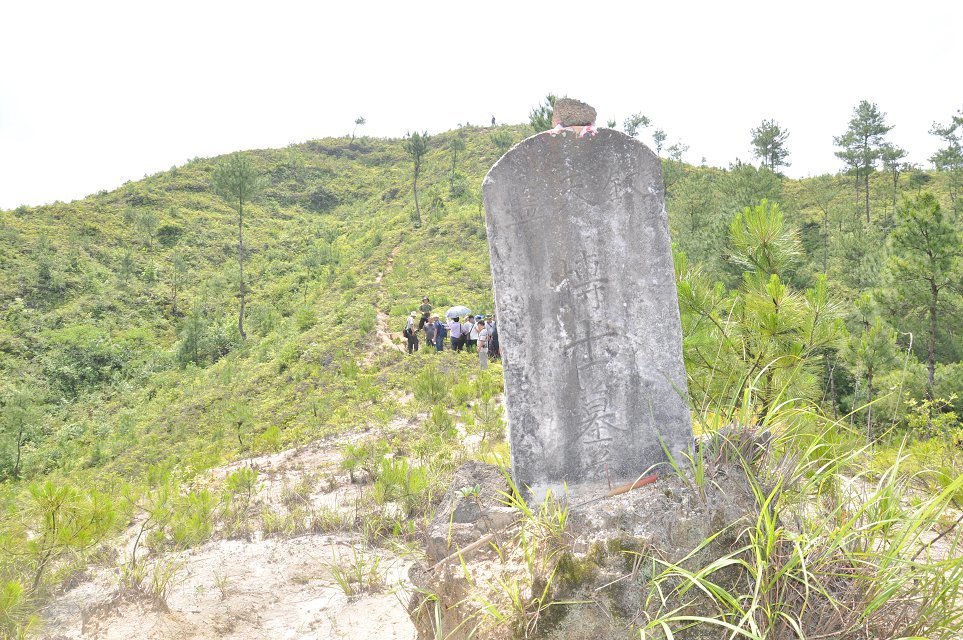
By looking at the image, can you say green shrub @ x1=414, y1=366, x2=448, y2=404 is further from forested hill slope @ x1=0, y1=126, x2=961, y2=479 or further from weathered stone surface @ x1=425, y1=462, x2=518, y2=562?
weathered stone surface @ x1=425, y1=462, x2=518, y2=562

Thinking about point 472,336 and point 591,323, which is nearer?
point 591,323

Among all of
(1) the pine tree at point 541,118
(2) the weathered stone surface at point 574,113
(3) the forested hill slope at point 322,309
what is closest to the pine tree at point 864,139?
(3) the forested hill slope at point 322,309

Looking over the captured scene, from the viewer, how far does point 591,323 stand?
2674 mm

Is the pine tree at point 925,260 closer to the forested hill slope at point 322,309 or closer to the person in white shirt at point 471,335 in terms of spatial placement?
the forested hill slope at point 322,309

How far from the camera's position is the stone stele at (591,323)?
8.71ft

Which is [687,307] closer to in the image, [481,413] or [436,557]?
[436,557]

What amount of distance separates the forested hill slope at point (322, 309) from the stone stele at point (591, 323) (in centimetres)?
20

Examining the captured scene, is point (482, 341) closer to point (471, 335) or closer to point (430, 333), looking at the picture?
point (471, 335)

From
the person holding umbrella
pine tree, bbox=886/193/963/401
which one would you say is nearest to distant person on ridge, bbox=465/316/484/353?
the person holding umbrella

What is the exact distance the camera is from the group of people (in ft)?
33.8

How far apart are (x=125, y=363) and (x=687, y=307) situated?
58.2 feet

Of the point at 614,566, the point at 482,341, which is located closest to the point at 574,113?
the point at 614,566

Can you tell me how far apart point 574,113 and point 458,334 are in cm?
851

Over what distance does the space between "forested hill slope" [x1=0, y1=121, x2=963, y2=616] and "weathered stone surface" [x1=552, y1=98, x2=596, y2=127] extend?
3.63 feet
